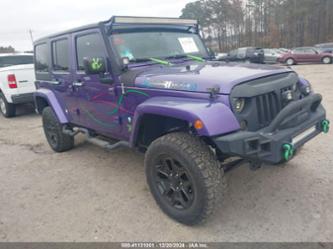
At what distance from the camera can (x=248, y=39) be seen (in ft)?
155

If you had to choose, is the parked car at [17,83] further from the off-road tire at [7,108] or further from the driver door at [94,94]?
the driver door at [94,94]

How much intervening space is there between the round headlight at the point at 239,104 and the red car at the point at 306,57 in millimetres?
22697

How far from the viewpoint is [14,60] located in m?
9.62

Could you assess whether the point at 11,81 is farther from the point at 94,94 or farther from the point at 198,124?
the point at 198,124

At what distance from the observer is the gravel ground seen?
2.76 m

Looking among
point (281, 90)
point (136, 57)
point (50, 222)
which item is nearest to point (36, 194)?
point (50, 222)

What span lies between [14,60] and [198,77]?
8.84m

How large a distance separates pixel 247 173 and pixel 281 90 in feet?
4.68

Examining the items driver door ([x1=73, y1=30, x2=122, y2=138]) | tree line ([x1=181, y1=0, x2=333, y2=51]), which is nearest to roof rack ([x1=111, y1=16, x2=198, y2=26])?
driver door ([x1=73, y1=30, x2=122, y2=138])

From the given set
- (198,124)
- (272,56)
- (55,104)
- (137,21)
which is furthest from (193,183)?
(272,56)

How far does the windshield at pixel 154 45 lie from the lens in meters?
3.49

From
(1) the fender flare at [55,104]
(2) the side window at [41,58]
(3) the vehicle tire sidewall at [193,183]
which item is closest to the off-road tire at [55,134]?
(1) the fender flare at [55,104]

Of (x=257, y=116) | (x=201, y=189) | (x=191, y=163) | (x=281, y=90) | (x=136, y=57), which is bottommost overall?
(x=201, y=189)

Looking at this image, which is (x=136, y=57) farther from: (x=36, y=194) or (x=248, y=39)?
(x=248, y=39)
